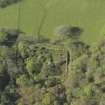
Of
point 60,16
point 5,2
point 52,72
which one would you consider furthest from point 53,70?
point 5,2

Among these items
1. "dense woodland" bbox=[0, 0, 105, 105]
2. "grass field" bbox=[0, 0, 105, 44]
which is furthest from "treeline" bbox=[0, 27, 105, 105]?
"grass field" bbox=[0, 0, 105, 44]

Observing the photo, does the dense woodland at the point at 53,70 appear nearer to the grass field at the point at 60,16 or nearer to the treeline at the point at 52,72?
the treeline at the point at 52,72

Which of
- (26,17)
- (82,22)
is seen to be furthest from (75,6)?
(26,17)

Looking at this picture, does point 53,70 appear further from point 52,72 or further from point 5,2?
point 5,2

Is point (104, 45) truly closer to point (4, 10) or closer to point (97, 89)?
point (97, 89)

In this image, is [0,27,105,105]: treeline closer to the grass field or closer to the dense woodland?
the dense woodland

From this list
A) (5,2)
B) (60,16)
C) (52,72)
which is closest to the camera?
(52,72)
